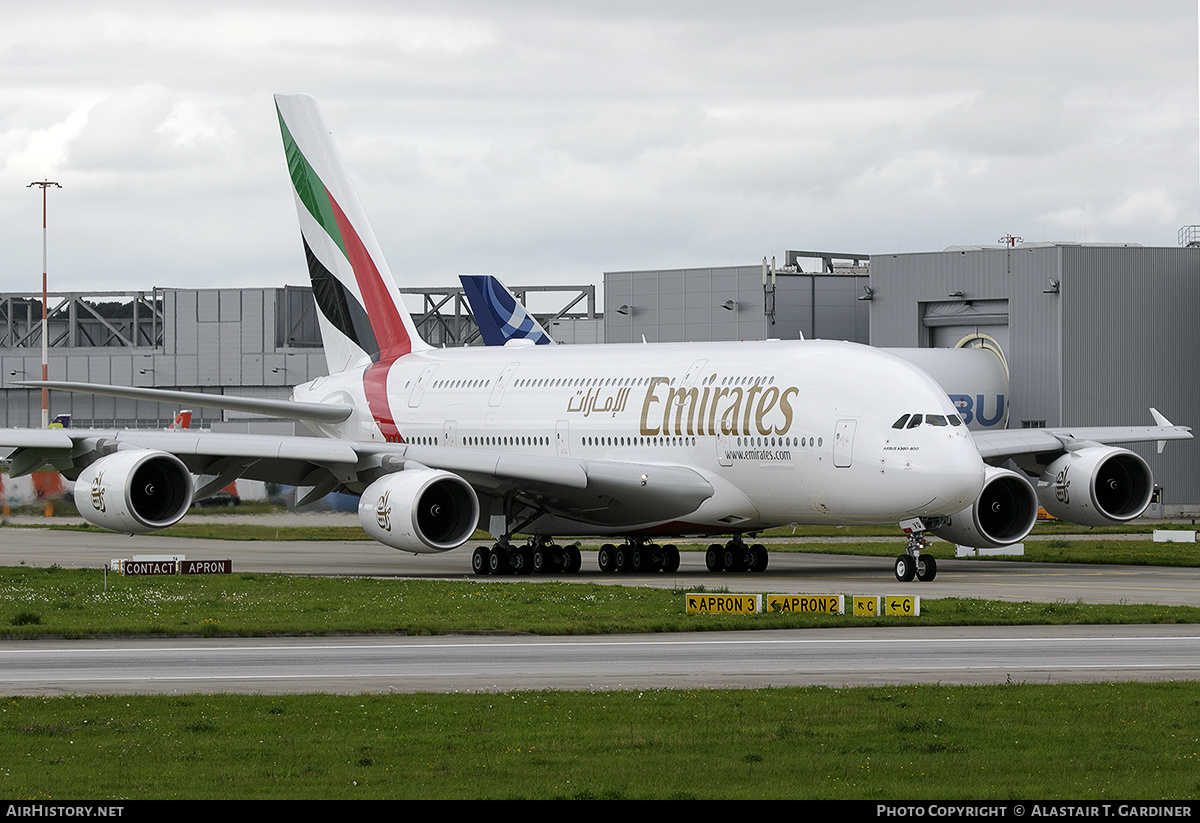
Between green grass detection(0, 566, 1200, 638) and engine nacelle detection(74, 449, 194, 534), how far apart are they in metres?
2.92

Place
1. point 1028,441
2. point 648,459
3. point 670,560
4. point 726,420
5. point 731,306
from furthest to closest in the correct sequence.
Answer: point 731,306 → point 1028,441 → point 670,560 → point 648,459 → point 726,420

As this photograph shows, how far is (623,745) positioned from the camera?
14.6 m

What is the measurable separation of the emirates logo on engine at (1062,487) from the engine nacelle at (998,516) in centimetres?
224

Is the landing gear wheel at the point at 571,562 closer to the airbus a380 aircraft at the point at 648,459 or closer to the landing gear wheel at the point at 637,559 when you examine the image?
the airbus a380 aircraft at the point at 648,459

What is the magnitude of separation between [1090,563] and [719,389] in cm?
1024

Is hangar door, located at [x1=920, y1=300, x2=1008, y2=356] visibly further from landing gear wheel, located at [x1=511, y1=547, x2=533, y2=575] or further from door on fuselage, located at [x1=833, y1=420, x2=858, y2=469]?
door on fuselage, located at [x1=833, y1=420, x2=858, y2=469]

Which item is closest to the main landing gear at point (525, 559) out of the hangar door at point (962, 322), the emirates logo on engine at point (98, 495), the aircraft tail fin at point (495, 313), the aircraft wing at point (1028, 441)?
the emirates logo on engine at point (98, 495)

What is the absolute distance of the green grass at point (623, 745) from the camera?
12797mm

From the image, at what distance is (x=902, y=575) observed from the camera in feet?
110

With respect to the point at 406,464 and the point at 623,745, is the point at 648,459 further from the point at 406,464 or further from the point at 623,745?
the point at 623,745

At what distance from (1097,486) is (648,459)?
1040 centimetres

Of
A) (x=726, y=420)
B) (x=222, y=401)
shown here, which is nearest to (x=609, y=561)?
(x=726, y=420)

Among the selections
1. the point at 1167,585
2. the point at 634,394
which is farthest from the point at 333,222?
the point at 1167,585

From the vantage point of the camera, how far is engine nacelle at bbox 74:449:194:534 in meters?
34.8
